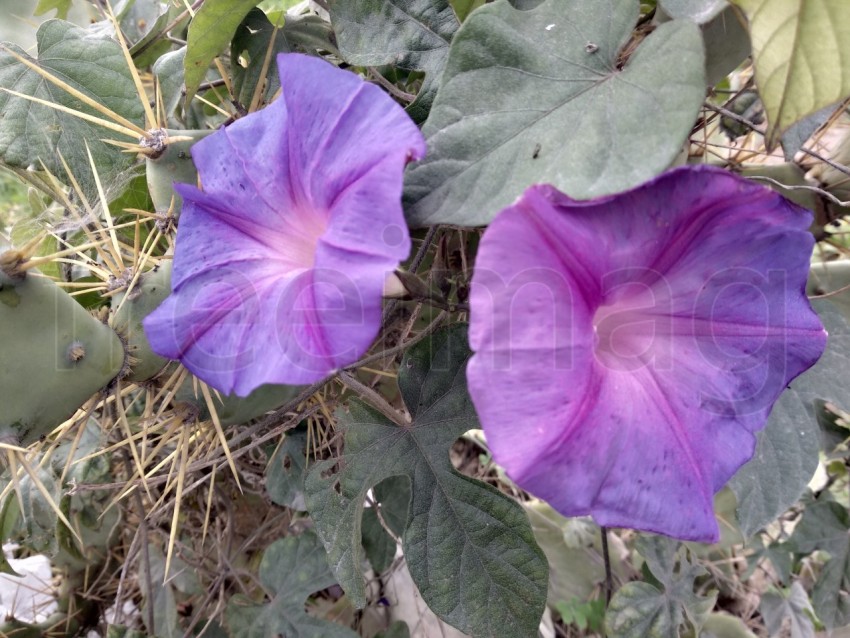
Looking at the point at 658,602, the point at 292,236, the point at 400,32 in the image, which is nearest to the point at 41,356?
the point at 292,236

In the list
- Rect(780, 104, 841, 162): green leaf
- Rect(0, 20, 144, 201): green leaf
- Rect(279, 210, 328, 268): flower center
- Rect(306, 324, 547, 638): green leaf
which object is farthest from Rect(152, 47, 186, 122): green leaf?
Rect(780, 104, 841, 162): green leaf

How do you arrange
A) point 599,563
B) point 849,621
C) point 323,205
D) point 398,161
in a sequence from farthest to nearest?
1. point 599,563
2. point 849,621
3. point 323,205
4. point 398,161

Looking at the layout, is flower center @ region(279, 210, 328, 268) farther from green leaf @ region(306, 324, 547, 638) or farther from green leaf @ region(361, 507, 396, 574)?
green leaf @ region(361, 507, 396, 574)

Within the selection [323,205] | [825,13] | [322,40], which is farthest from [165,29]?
[825,13]

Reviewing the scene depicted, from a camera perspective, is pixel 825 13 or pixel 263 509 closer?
pixel 825 13

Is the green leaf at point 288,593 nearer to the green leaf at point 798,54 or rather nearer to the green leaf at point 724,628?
the green leaf at point 724,628

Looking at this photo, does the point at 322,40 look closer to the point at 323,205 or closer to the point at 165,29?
the point at 165,29

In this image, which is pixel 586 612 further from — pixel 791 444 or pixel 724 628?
pixel 791 444
